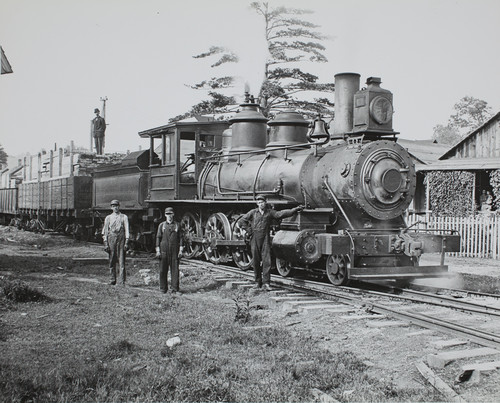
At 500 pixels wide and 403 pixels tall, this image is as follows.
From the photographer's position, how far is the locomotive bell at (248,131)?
13.4 meters

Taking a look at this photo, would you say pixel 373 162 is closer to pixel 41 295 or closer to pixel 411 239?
pixel 411 239

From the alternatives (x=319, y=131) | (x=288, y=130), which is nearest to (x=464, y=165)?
(x=288, y=130)

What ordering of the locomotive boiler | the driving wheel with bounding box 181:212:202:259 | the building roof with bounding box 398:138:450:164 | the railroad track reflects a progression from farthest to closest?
the building roof with bounding box 398:138:450:164 < the driving wheel with bounding box 181:212:202:259 < the locomotive boiler < the railroad track

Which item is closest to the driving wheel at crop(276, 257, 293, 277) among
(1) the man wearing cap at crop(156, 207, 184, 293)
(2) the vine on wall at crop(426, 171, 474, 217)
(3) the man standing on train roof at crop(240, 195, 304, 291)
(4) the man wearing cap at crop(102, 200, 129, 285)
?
(3) the man standing on train roof at crop(240, 195, 304, 291)

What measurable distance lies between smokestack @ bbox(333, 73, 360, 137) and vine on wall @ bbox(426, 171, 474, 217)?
11.0m

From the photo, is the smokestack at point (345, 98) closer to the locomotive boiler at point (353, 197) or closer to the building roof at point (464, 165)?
the locomotive boiler at point (353, 197)

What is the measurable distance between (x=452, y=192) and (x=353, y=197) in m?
12.7

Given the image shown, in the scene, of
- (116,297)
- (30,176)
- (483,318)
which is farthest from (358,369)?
(30,176)

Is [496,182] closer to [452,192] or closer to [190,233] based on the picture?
[452,192]

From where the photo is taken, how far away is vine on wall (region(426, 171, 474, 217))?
21.0 m

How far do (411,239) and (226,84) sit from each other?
1989cm

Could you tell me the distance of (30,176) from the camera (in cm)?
2842

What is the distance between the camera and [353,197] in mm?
9812

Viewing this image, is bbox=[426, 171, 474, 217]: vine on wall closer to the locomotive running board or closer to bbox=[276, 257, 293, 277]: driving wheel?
bbox=[276, 257, 293, 277]: driving wheel
